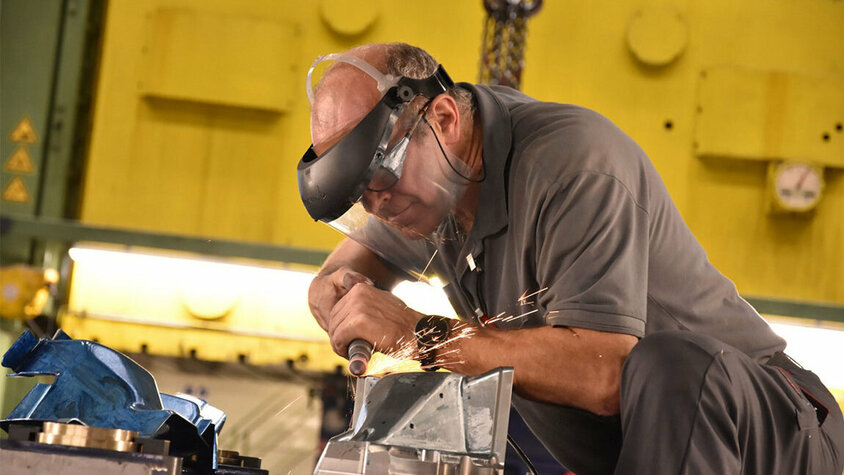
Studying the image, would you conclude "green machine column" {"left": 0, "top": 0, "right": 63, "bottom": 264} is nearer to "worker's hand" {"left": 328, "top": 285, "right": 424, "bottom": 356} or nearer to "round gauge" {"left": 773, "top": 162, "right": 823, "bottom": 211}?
"worker's hand" {"left": 328, "top": 285, "right": 424, "bottom": 356}

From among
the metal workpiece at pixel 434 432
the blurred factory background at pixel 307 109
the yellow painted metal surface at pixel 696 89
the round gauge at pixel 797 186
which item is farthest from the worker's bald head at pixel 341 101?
the round gauge at pixel 797 186

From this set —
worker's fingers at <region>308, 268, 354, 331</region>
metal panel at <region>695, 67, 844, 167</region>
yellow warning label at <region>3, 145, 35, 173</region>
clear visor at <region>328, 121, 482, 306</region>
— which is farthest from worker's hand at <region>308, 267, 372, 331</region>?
metal panel at <region>695, 67, 844, 167</region>

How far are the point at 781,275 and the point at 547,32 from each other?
1633mm

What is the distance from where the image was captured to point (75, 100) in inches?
184

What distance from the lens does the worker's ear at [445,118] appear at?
6.38 feet

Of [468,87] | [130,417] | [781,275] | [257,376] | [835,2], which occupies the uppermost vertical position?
[835,2]

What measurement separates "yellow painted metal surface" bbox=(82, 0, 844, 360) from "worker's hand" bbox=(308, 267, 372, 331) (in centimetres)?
232

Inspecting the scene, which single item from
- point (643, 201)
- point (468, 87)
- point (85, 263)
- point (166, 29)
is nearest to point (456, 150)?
point (468, 87)

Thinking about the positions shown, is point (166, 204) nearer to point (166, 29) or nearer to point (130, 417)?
point (166, 29)

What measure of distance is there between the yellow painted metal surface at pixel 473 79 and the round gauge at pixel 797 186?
0.10 metres

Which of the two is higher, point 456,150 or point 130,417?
point 456,150

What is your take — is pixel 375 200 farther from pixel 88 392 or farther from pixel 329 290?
pixel 88 392

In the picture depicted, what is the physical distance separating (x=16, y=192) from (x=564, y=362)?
3613 mm

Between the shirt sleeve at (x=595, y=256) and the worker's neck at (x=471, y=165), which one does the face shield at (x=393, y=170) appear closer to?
the worker's neck at (x=471, y=165)
